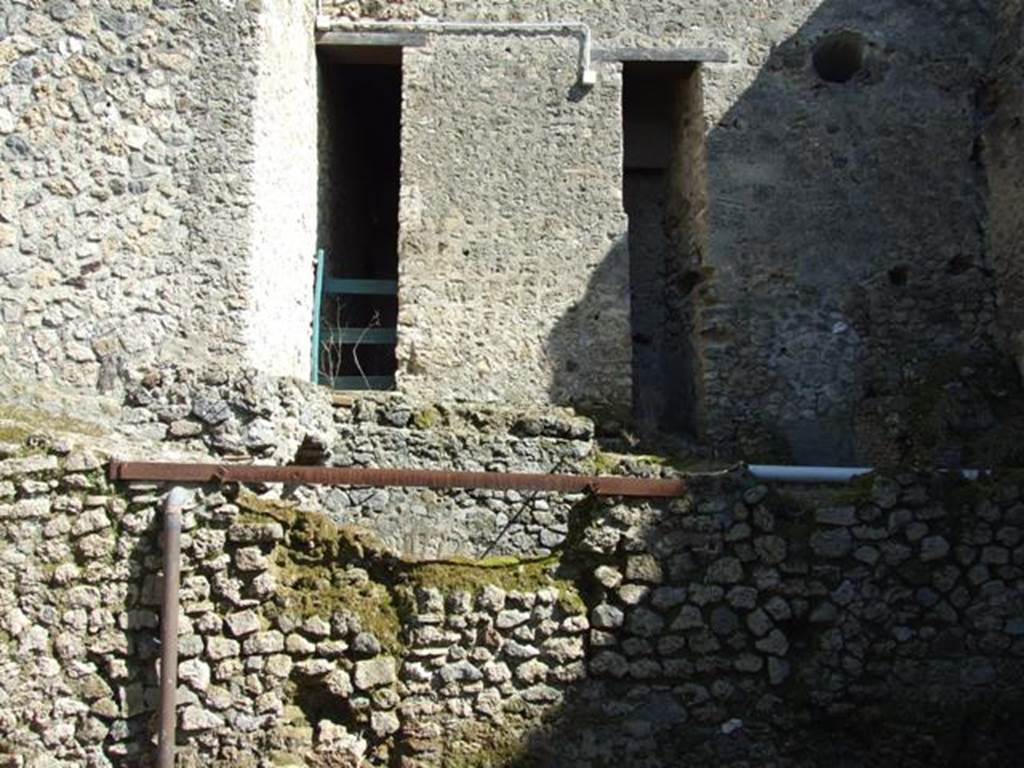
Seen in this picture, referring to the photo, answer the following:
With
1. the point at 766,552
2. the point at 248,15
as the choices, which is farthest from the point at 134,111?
the point at 766,552

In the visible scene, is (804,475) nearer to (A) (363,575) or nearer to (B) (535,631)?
(B) (535,631)

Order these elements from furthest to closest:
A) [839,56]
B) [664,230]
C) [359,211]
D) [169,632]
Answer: [359,211] < [664,230] < [839,56] < [169,632]

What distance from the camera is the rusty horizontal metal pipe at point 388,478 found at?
15.6 feet

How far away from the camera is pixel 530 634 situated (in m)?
4.70

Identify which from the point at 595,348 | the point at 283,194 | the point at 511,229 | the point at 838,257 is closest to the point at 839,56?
the point at 838,257

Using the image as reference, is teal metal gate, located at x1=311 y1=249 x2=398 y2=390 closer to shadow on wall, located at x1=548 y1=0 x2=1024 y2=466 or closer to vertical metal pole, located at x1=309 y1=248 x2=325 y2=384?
vertical metal pole, located at x1=309 y1=248 x2=325 y2=384

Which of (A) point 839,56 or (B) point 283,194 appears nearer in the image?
(B) point 283,194

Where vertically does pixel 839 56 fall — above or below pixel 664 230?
above

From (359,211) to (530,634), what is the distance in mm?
7089

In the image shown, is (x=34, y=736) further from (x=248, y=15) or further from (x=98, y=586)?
(x=248, y=15)

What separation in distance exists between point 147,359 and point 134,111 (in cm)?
169

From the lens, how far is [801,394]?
9492 millimetres

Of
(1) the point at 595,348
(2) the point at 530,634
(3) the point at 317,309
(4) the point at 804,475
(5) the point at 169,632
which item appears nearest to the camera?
(5) the point at 169,632

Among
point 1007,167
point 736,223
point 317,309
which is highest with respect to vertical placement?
point 1007,167
